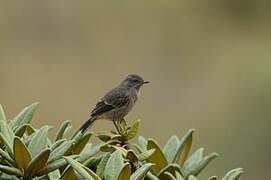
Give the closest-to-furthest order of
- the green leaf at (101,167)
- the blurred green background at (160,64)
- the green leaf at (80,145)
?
the green leaf at (101,167), the green leaf at (80,145), the blurred green background at (160,64)

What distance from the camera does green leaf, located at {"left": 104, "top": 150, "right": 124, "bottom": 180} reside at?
1974 mm

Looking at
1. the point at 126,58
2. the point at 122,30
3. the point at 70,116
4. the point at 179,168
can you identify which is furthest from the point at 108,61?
the point at 179,168

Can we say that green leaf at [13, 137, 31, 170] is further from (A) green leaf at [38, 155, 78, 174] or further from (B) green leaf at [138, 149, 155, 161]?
(B) green leaf at [138, 149, 155, 161]

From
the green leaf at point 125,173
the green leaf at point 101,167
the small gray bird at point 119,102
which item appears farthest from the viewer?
the small gray bird at point 119,102

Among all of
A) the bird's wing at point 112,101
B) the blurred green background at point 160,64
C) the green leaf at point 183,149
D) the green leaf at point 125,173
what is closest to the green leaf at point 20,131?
the green leaf at point 125,173

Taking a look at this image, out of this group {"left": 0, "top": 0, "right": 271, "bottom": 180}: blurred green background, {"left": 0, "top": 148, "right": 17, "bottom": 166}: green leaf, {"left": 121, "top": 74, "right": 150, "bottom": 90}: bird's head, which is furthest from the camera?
{"left": 0, "top": 0, "right": 271, "bottom": 180}: blurred green background

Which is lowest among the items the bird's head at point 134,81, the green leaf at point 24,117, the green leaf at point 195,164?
the bird's head at point 134,81

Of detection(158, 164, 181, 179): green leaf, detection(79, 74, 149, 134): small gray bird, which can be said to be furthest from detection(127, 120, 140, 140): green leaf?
detection(79, 74, 149, 134): small gray bird

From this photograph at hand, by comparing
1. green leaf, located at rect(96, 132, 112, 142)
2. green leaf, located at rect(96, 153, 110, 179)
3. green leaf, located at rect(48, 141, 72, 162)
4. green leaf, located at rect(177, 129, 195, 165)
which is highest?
green leaf, located at rect(48, 141, 72, 162)

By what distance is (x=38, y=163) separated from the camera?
78.0 inches

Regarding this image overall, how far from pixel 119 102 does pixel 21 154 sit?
3.17m

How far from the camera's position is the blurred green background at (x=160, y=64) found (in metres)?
10.6

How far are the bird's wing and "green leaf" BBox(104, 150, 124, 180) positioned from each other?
2.82 metres

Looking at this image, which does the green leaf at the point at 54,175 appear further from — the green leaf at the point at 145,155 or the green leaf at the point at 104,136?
the green leaf at the point at 104,136
